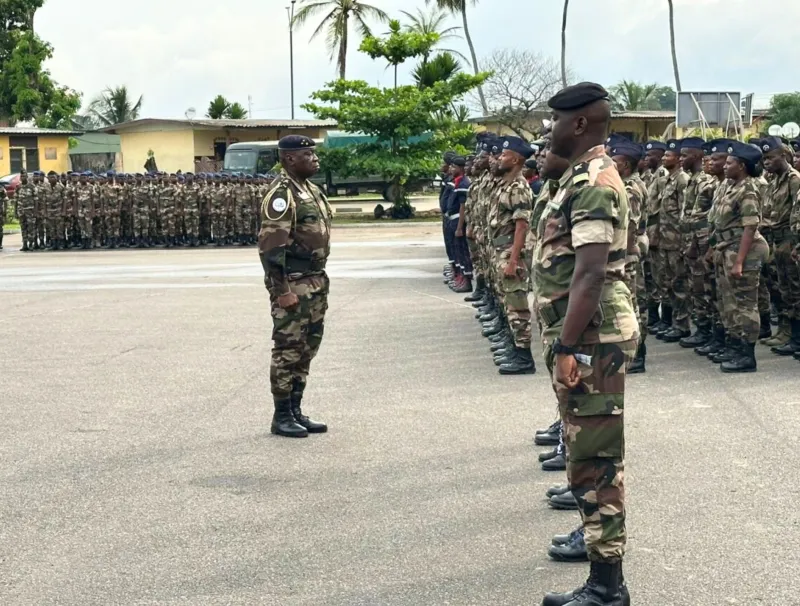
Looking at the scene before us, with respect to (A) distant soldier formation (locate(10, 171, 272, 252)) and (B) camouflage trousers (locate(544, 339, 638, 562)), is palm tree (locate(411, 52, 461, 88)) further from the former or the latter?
(B) camouflage trousers (locate(544, 339, 638, 562))

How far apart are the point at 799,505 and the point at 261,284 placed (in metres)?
11.7

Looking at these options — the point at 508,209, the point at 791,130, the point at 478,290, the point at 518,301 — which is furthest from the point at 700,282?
the point at 791,130

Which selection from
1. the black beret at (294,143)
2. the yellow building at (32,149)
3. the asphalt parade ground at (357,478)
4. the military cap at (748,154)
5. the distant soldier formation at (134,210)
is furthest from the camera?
the yellow building at (32,149)

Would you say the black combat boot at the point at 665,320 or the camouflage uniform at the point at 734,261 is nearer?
the camouflage uniform at the point at 734,261

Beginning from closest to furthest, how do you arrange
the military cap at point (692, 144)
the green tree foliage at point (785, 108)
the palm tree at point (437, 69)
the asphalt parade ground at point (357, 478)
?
the asphalt parade ground at point (357, 478) < the military cap at point (692, 144) < the palm tree at point (437, 69) < the green tree foliage at point (785, 108)

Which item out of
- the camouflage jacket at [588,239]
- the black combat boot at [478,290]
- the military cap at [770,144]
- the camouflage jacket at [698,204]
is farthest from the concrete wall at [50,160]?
the camouflage jacket at [588,239]

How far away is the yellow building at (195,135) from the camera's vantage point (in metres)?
50.1

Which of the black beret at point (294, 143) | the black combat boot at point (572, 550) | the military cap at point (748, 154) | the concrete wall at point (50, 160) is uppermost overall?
the black beret at point (294, 143)

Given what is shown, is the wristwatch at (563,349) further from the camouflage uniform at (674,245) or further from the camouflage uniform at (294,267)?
the camouflage uniform at (674,245)

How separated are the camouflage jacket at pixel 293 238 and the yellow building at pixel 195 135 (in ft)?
141

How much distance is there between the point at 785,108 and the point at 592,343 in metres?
54.6

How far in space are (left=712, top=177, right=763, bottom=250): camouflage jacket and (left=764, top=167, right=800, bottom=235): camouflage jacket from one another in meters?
0.87

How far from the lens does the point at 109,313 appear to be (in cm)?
1341

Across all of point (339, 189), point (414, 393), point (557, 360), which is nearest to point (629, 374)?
point (414, 393)
